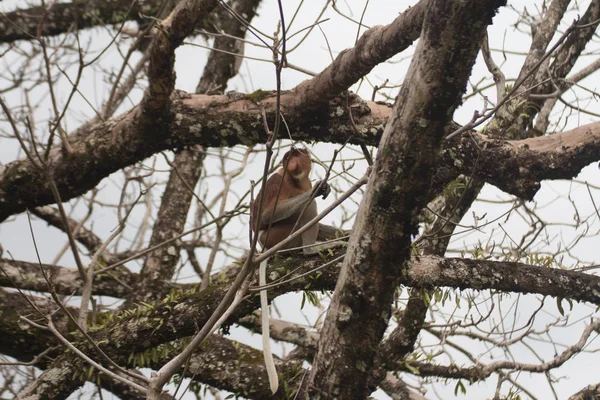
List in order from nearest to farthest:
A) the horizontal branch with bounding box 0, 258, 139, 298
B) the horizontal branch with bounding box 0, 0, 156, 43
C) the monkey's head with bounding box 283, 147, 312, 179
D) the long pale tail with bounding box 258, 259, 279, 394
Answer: the long pale tail with bounding box 258, 259, 279, 394
the monkey's head with bounding box 283, 147, 312, 179
the horizontal branch with bounding box 0, 258, 139, 298
the horizontal branch with bounding box 0, 0, 156, 43

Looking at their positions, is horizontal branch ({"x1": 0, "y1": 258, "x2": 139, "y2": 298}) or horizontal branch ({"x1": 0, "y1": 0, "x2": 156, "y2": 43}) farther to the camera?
horizontal branch ({"x1": 0, "y1": 0, "x2": 156, "y2": 43})

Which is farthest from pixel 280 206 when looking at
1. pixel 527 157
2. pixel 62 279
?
pixel 62 279

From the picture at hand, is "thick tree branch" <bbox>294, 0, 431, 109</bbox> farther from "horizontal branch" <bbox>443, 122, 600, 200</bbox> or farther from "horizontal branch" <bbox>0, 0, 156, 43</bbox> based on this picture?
"horizontal branch" <bbox>0, 0, 156, 43</bbox>

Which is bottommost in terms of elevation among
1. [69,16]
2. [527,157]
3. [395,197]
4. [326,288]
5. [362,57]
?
[395,197]

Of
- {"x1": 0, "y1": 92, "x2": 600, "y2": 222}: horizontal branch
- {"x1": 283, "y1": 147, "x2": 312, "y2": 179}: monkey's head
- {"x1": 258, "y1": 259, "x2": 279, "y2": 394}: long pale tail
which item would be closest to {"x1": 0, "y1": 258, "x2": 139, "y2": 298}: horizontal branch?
{"x1": 0, "y1": 92, "x2": 600, "y2": 222}: horizontal branch

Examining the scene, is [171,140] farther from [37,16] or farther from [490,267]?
[37,16]

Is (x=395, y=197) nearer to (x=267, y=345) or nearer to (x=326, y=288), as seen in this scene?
(x=267, y=345)

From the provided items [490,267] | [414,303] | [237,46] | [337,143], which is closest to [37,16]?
[237,46]

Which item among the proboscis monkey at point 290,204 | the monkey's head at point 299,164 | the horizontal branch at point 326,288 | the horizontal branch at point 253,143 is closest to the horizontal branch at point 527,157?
the horizontal branch at point 253,143

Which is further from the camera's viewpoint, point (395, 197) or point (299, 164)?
point (299, 164)

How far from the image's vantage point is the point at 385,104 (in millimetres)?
4398

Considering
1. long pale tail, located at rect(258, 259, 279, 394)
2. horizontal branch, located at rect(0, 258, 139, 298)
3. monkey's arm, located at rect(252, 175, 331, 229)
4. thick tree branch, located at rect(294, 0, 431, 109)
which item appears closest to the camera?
long pale tail, located at rect(258, 259, 279, 394)

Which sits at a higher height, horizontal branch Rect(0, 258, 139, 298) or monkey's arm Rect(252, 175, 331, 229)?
monkey's arm Rect(252, 175, 331, 229)

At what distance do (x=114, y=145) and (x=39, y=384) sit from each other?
1588mm
